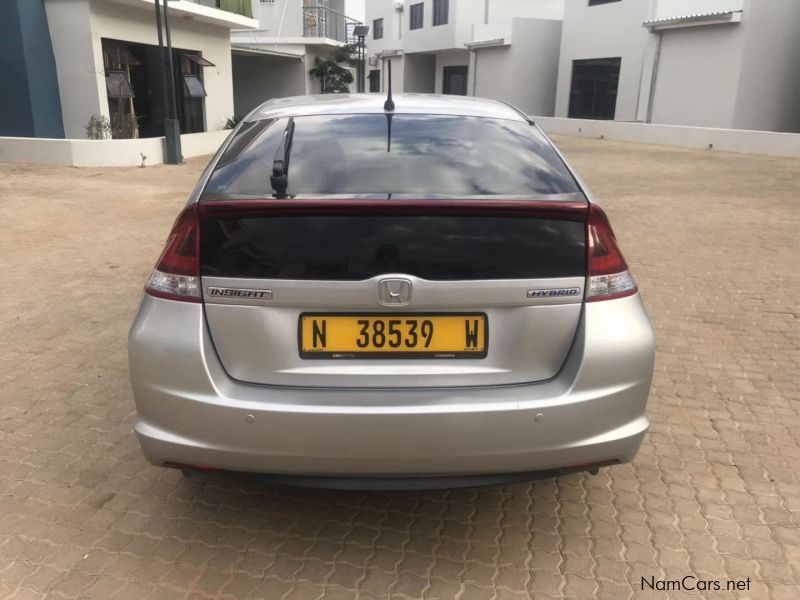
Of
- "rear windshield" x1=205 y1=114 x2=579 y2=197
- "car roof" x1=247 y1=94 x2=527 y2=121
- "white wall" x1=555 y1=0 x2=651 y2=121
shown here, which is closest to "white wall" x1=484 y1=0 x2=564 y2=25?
"white wall" x1=555 y1=0 x2=651 y2=121

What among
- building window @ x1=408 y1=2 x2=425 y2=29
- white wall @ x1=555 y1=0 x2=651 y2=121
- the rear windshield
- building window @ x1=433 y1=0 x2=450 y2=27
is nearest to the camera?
the rear windshield

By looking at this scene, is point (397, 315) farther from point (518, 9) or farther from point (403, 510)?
point (518, 9)

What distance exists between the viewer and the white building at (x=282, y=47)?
99.7ft

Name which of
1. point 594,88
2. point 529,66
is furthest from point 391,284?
point 529,66

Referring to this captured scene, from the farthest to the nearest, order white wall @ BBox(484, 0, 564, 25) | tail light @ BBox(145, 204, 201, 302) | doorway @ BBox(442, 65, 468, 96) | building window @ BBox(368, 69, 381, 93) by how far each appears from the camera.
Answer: building window @ BBox(368, 69, 381, 93) → doorway @ BBox(442, 65, 468, 96) → white wall @ BBox(484, 0, 564, 25) → tail light @ BBox(145, 204, 201, 302)

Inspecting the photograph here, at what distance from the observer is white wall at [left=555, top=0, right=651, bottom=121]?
26953mm

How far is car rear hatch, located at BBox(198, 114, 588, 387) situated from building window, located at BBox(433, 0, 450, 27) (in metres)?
40.3

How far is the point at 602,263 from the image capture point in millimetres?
2375

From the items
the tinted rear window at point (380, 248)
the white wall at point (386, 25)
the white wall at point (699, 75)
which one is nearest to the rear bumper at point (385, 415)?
the tinted rear window at point (380, 248)

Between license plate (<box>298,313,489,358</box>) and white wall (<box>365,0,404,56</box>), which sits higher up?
white wall (<box>365,0,404,56</box>)

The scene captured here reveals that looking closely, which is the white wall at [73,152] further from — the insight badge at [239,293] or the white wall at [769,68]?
the white wall at [769,68]

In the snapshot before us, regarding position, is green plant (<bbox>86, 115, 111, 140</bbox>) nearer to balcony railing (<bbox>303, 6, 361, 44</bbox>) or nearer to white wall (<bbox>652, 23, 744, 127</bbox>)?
balcony railing (<bbox>303, 6, 361, 44</bbox>)

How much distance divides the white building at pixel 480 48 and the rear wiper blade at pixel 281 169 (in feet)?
106

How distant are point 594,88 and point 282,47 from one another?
553 inches
